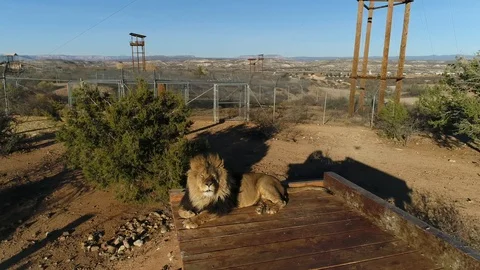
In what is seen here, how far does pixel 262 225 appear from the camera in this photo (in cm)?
429

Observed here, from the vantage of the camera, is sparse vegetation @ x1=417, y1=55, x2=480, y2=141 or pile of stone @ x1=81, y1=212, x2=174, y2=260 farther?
sparse vegetation @ x1=417, y1=55, x2=480, y2=141

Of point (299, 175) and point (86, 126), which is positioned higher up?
point (86, 126)

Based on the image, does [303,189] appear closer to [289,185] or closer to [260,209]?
[289,185]

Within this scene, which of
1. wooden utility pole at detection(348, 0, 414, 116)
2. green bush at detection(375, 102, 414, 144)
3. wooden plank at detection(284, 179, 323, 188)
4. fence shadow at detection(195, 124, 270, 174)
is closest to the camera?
wooden plank at detection(284, 179, 323, 188)

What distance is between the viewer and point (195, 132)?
16.3 meters

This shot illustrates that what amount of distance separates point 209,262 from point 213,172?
1288 millimetres

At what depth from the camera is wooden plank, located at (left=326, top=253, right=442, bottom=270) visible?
3333 millimetres

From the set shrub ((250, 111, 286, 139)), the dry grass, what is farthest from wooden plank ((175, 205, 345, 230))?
shrub ((250, 111, 286, 139))

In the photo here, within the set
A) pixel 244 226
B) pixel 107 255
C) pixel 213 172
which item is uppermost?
pixel 213 172

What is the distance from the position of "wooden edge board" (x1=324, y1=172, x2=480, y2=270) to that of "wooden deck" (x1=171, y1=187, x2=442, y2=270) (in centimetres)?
8

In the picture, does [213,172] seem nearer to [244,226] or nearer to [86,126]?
[244,226]

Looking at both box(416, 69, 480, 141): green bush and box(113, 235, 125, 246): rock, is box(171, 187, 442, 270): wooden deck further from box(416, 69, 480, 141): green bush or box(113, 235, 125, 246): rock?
box(416, 69, 480, 141): green bush

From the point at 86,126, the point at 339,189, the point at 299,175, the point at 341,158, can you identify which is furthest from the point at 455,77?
the point at 86,126

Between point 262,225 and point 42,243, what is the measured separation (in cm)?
488
